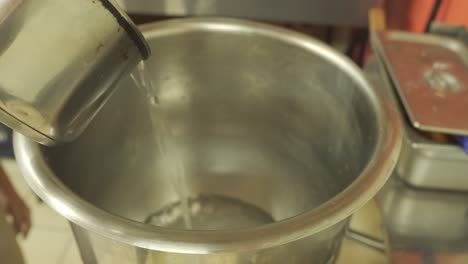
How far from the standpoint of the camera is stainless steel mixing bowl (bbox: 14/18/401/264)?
606 mm

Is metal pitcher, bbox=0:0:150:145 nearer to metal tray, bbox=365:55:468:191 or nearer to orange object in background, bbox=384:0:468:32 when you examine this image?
metal tray, bbox=365:55:468:191

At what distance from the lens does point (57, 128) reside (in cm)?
51

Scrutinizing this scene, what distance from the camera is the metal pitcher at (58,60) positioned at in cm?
45

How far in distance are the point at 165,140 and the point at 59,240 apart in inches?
10.4

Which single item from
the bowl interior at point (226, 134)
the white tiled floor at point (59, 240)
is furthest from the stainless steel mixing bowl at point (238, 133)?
the white tiled floor at point (59, 240)

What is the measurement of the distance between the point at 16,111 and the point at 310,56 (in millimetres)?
390

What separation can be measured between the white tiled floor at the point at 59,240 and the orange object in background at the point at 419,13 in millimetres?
324

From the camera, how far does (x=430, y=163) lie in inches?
26.6

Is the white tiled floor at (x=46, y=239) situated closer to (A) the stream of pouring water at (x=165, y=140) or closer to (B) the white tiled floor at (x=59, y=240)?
(B) the white tiled floor at (x=59, y=240)

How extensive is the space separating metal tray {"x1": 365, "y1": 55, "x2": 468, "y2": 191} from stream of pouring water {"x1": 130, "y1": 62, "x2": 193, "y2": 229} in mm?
300

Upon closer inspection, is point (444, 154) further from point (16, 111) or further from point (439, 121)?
point (16, 111)

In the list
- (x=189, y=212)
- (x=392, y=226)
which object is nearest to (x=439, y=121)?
(x=392, y=226)

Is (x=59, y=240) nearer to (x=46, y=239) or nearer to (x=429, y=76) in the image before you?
(x=46, y=239)

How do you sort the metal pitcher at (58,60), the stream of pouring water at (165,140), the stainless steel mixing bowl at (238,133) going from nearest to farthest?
the metal pitcher at (58,60), the stainless steel mixing bowl at (238,133), the stream of pouring water at (165,140)
